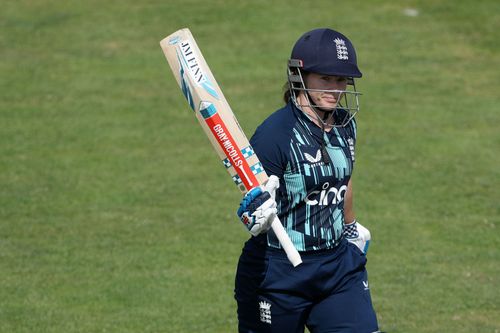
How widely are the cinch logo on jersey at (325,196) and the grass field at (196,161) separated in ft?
7.80

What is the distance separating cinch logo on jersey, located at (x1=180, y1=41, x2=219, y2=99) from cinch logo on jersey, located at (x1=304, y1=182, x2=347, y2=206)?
721mm

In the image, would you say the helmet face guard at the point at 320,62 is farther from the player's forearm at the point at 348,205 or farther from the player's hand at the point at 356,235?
the player's hand at the point at 356,235

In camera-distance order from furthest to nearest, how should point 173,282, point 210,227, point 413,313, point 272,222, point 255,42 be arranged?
point 255,42
point 210,227
point 173,282
point 413,313
point 272,222

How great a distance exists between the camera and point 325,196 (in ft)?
16.1

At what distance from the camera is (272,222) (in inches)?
184

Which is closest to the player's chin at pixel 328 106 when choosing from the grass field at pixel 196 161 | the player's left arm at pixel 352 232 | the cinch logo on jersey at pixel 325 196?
the cinch logo on jersey at pixel 325 196

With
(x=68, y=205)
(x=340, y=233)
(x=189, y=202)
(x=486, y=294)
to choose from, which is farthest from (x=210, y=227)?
(x=340, y=233)

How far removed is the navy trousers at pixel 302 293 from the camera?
4.91 m

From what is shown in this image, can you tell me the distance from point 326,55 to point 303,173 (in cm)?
60

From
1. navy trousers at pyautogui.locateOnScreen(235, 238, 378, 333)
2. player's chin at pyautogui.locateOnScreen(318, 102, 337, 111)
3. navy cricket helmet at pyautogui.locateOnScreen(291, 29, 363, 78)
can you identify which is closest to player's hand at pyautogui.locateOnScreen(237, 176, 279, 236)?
navy trousers at pyautogui.locateOnScreen(235, 238, 378, 333)

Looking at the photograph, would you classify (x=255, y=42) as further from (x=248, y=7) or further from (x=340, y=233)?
(x=340, y=233)

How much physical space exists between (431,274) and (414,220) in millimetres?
1175

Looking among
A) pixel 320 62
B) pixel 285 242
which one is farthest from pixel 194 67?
pixel 285 242

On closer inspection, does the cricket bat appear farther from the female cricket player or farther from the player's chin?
the player's chin
